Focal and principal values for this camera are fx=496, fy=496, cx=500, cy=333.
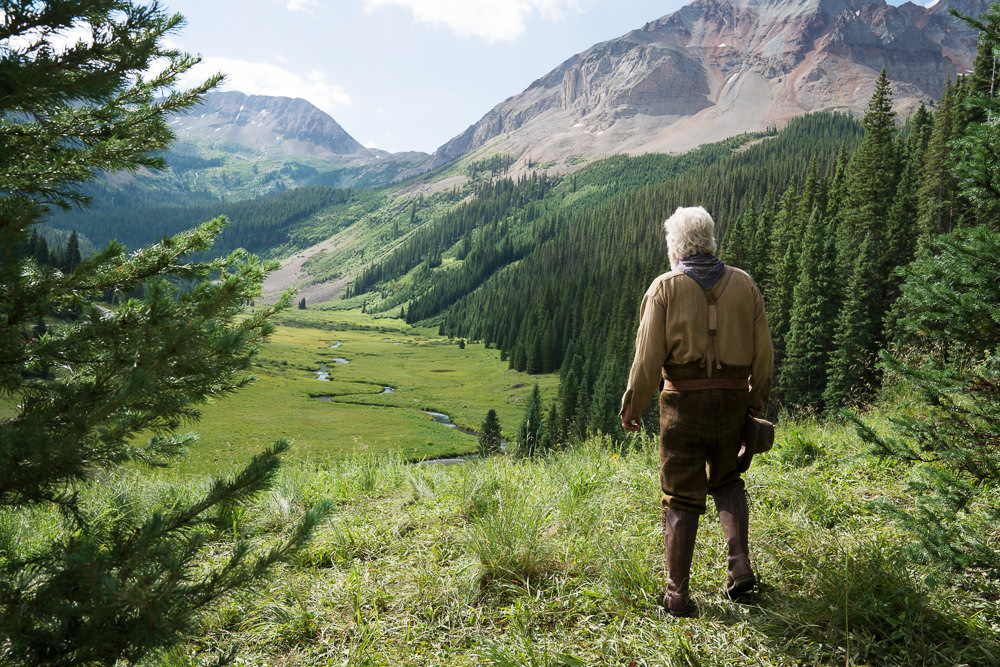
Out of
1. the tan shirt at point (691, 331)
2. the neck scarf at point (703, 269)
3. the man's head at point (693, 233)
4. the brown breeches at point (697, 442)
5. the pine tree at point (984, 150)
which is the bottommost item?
the brown breeches at point (697, 442)

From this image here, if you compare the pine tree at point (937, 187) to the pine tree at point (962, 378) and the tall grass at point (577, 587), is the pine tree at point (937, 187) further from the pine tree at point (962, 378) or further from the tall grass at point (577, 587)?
the tall grass at point (577, 587)

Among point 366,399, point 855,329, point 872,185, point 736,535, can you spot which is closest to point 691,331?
point 736,535

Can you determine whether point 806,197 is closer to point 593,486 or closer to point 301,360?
point 593,486

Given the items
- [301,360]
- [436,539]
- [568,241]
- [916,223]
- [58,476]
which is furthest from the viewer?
[568,241]

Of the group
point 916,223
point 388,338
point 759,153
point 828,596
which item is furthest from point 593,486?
point 759,153

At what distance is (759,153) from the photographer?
5915 inches

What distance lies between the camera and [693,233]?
3.77m

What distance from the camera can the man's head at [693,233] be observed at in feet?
12.3

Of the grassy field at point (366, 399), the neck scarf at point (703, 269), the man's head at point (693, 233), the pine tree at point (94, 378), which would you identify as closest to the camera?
the pine tree at point (94, 378)

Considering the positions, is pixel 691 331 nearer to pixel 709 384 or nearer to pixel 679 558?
pixel 709 384

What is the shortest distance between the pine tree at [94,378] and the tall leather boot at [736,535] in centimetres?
297

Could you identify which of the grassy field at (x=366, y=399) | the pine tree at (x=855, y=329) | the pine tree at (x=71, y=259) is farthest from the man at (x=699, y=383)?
the pine tree at (x=855, y=329)

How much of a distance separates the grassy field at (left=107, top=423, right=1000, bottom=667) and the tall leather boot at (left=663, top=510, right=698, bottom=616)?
0.11 meters

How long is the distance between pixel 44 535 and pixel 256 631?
7.22 feet
